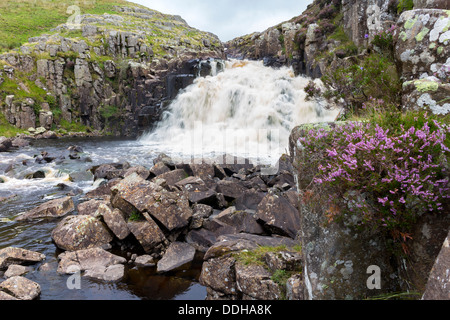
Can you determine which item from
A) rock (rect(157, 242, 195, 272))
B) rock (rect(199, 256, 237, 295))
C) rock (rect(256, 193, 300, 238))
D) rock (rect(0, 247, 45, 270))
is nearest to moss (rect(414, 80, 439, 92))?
rock (rect(199, 256, 237, 295))

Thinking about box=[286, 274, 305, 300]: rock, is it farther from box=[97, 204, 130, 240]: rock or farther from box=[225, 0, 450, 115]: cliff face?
box=[97, 204, 130, 240]: rock

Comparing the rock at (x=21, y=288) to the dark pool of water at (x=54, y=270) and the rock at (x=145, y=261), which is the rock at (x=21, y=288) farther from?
the rock at (x=145, y=261)

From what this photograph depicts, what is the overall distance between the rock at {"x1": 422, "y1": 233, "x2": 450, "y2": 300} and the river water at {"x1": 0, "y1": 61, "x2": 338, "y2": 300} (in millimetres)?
5449

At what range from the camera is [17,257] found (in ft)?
27.1

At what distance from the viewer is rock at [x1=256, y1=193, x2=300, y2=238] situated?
28.4ft

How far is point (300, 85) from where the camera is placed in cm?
3209

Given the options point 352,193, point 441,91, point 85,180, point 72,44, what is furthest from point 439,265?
point 72,44

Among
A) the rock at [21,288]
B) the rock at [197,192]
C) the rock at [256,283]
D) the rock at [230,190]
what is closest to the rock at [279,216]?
the rock at [197,192]

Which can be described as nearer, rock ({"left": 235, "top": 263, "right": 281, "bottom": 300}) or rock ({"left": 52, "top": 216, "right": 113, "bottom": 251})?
rock ({"left": 235, "top": 263, "right": 281, "bottom": 300})

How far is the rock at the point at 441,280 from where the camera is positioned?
2575 mm

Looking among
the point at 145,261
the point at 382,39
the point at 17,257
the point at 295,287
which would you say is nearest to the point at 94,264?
the point at 145,261

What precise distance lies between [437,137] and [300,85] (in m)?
30.7

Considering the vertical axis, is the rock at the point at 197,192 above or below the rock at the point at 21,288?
above

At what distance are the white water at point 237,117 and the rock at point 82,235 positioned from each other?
42.4 ft
